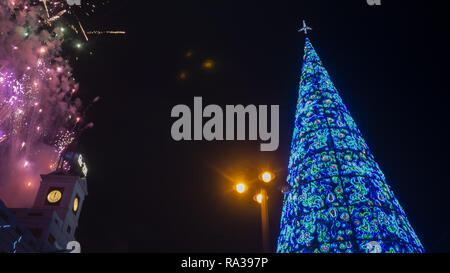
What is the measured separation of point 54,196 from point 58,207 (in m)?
1.78

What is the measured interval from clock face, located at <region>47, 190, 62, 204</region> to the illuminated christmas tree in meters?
39.2

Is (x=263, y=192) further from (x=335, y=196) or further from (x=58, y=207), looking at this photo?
(x=58, y=207)

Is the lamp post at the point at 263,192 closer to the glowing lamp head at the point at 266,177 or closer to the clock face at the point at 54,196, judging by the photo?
the glowing lamp head at the point at 266,177

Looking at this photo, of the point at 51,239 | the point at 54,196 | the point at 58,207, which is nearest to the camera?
the point at 51,239

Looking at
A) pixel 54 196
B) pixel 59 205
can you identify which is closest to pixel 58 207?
pixel 59 205

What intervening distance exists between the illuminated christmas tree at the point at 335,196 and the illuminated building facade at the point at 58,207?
28.9 metres

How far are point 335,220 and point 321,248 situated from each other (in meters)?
0.92

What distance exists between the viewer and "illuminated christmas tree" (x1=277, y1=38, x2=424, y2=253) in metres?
8.50

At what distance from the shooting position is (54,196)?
4053 cm

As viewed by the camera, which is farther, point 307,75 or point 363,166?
point 307,75

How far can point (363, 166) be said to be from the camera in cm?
984

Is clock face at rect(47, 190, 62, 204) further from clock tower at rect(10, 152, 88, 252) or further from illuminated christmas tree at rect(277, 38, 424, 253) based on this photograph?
illuminated christmas tree at rect(277, 38, 424, 253)

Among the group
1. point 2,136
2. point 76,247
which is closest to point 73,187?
point 76,247
